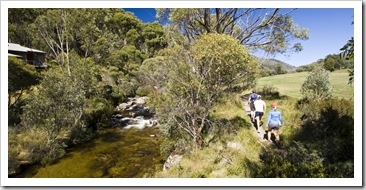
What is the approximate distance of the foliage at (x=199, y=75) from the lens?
5.96 meters

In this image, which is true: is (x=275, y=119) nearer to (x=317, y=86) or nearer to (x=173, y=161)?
(x=173, y=161)

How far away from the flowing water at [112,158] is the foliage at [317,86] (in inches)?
262

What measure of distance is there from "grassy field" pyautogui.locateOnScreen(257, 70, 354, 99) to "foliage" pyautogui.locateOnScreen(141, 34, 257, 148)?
14.0 ft

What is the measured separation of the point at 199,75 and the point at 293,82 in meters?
10.1

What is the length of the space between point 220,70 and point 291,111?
387cm

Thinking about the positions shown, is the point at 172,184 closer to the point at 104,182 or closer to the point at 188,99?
the point at 104,182

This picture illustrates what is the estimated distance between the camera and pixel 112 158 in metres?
8.40

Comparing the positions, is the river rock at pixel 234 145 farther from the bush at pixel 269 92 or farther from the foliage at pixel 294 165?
the bush at pixel 269 92

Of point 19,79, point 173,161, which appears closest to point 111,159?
point 173,161

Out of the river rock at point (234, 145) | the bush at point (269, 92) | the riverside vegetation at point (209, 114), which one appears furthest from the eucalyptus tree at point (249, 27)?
the river rock at point (234, 145)

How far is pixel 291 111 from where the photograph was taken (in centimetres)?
832

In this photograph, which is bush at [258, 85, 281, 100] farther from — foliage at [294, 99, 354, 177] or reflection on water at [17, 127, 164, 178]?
reflection on water at [17, 127, 164, 178]

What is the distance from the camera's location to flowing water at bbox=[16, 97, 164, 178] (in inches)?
281
